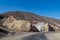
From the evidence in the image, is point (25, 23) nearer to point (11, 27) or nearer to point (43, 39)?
point (11, 27)

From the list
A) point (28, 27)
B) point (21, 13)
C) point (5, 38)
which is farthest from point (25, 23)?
point (21, 13)

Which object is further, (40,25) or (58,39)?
(40,25)

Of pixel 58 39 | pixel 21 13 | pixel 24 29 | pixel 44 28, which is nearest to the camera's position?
pixel 58 39

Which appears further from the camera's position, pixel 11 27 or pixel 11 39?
pixel 11 27

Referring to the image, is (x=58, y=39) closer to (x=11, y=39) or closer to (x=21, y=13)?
(x=11, y=39)

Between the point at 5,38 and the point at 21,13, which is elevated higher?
the point at 21,13

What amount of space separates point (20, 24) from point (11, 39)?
731 cm

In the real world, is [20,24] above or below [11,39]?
above

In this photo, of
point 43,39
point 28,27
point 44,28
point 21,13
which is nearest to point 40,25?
point 44,28

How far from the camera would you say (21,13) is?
55.6 meters

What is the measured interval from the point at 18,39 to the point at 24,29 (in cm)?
702

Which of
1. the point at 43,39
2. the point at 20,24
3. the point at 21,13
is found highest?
the point at 21,13

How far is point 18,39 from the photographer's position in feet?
47.4

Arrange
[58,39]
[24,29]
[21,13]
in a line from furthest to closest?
1. [21,13]
2. [24,29]
3. [58,39]
